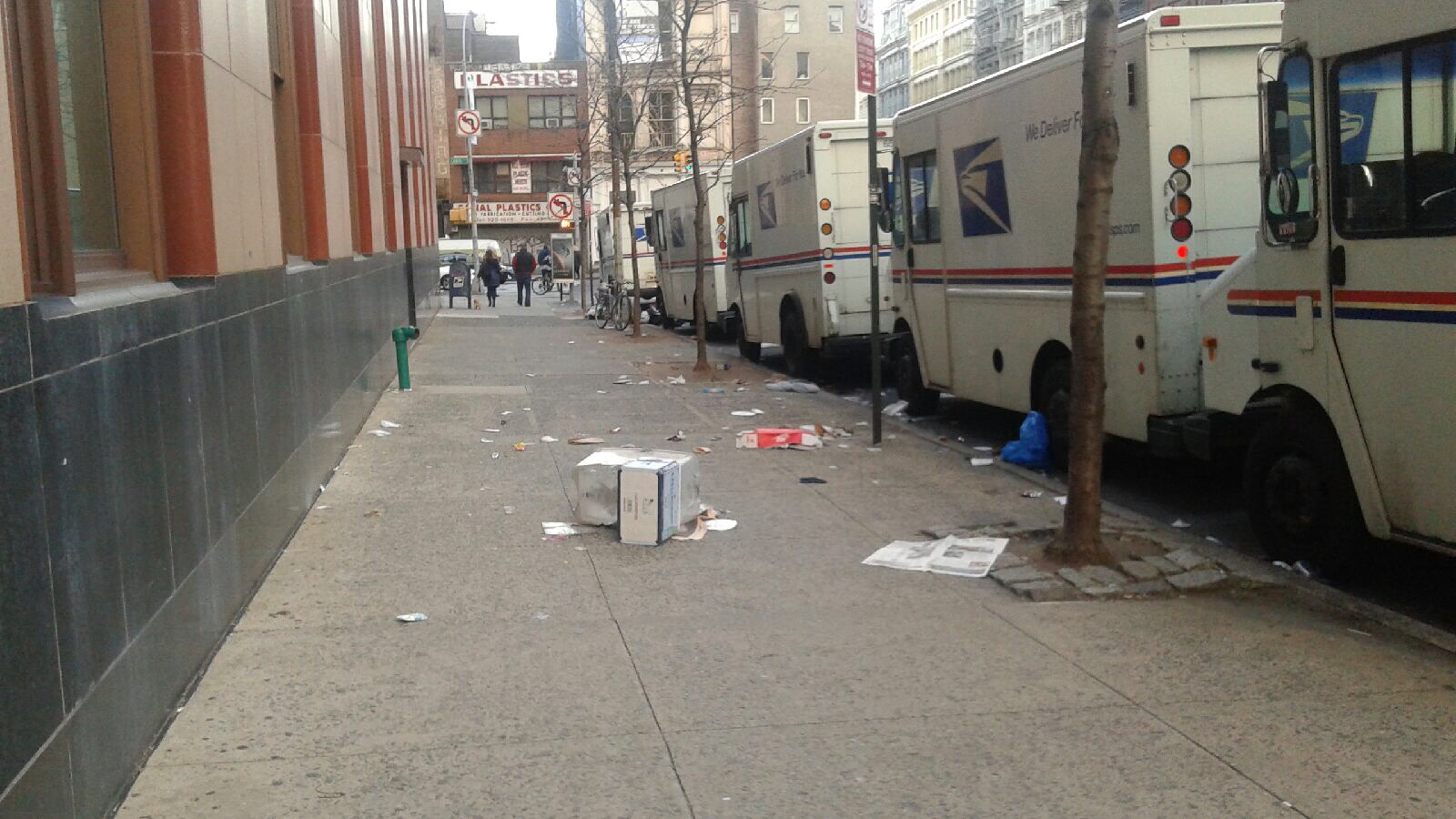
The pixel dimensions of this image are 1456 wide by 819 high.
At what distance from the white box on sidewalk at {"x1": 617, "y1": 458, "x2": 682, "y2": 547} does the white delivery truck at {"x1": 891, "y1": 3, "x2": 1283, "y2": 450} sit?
3183mm

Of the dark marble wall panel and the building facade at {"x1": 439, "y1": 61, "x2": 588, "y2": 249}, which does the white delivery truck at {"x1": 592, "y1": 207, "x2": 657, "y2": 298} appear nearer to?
the dark marble wall panel

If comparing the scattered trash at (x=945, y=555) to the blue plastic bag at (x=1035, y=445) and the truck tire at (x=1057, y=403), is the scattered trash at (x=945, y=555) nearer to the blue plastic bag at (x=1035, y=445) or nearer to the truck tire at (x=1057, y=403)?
the truck tire at (x=1057, y=403)

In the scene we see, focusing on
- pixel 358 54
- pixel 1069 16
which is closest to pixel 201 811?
pixel 358 54

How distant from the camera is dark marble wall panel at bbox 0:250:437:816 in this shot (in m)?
3.65

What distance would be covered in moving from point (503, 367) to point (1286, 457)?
45.9 feet

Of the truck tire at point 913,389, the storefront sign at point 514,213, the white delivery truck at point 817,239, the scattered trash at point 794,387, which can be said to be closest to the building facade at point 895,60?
the storefront sign at point 514,213

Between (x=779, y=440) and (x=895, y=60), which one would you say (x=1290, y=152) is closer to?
(x=779, y=440)

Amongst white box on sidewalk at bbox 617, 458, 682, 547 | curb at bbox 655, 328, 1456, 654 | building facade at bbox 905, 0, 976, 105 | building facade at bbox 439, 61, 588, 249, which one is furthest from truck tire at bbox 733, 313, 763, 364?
building facade at bbox 905, 0, 976, 105

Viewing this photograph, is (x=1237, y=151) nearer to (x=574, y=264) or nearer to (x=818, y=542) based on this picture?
(x=818, y=542)

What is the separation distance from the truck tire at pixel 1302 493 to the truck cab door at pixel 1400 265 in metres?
0.36

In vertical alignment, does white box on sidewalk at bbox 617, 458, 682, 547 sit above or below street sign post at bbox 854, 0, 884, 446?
below

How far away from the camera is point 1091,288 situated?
293 inches

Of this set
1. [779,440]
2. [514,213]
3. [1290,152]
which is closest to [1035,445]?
[779,440]

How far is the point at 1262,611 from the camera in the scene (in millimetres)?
6668
